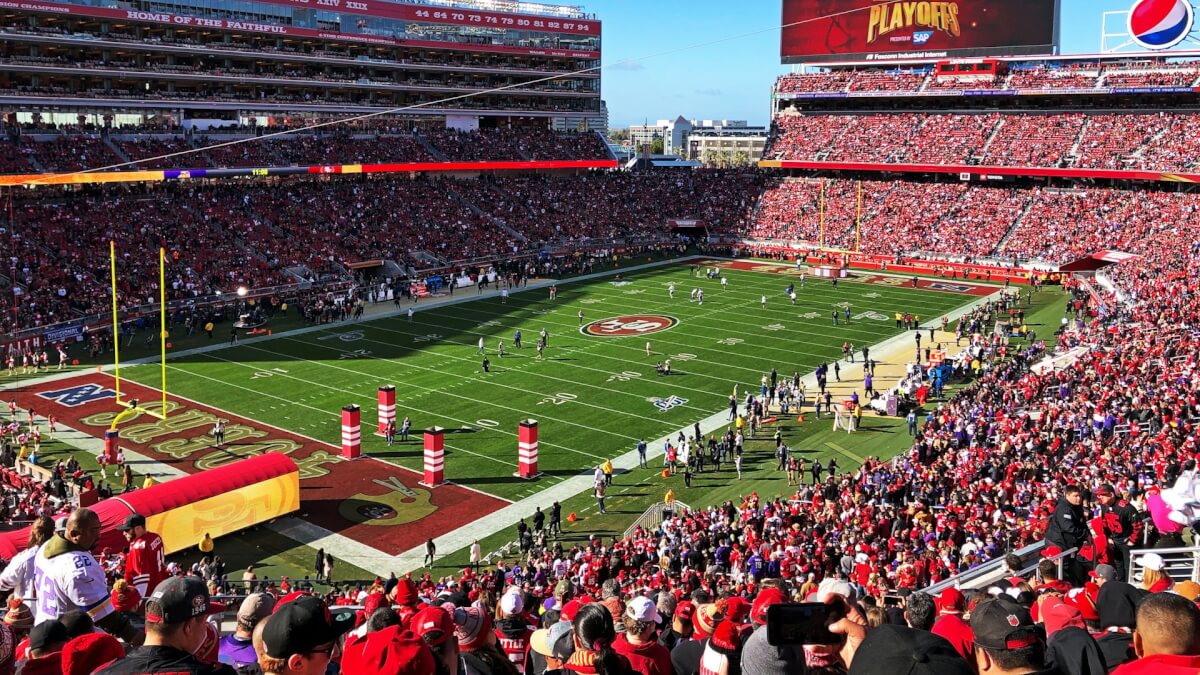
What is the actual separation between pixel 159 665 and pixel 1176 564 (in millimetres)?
10409

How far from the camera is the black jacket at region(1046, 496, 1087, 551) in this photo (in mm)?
11508

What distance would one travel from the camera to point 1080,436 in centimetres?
2005

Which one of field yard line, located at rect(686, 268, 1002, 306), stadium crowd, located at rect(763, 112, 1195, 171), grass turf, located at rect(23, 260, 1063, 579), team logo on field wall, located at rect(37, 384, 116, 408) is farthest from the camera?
stadium crowd, located at rect(763, 112, 1195, 171)

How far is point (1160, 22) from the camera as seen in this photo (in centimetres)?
5438

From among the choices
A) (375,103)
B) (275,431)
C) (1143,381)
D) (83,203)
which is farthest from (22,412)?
(375,103)

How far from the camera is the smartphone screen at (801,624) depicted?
449 cm

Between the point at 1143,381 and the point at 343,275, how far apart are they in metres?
36.0

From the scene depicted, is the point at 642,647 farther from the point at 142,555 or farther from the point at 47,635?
the point at 142,555

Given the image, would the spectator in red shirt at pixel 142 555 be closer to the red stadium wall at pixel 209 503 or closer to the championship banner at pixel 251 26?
the red stadium wall at pixel 209 503

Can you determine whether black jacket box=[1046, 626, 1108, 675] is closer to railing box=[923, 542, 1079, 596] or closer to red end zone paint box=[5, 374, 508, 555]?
railing box=[923, 542, 1079, 596]

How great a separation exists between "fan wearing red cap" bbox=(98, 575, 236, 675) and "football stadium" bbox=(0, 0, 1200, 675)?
0.07ft

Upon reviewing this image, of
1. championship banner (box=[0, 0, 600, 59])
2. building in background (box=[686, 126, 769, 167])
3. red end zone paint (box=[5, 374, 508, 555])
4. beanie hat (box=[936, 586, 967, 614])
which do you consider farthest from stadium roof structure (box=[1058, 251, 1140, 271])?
building in background (box=[686, 126, 769, 167])

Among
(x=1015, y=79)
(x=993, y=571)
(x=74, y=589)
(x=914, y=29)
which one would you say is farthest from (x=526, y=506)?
(x=914, y=29)

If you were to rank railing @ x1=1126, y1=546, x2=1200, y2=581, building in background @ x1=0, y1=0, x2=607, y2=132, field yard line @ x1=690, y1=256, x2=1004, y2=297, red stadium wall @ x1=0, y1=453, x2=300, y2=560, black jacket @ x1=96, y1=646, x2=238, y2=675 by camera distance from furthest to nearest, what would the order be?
building in background @ x1=0, y1=0, x2=607, y2=132, field yard line @ x1=690, y1=256, x2=1004, y2=297, red stadium wall @ x1=0, y1=453, x2=300, y2=560, railing @ x1=1126, y1=546, x2=1200, y2=581, black jacket @ x1=96, y1=646, x2=238, y2=675
